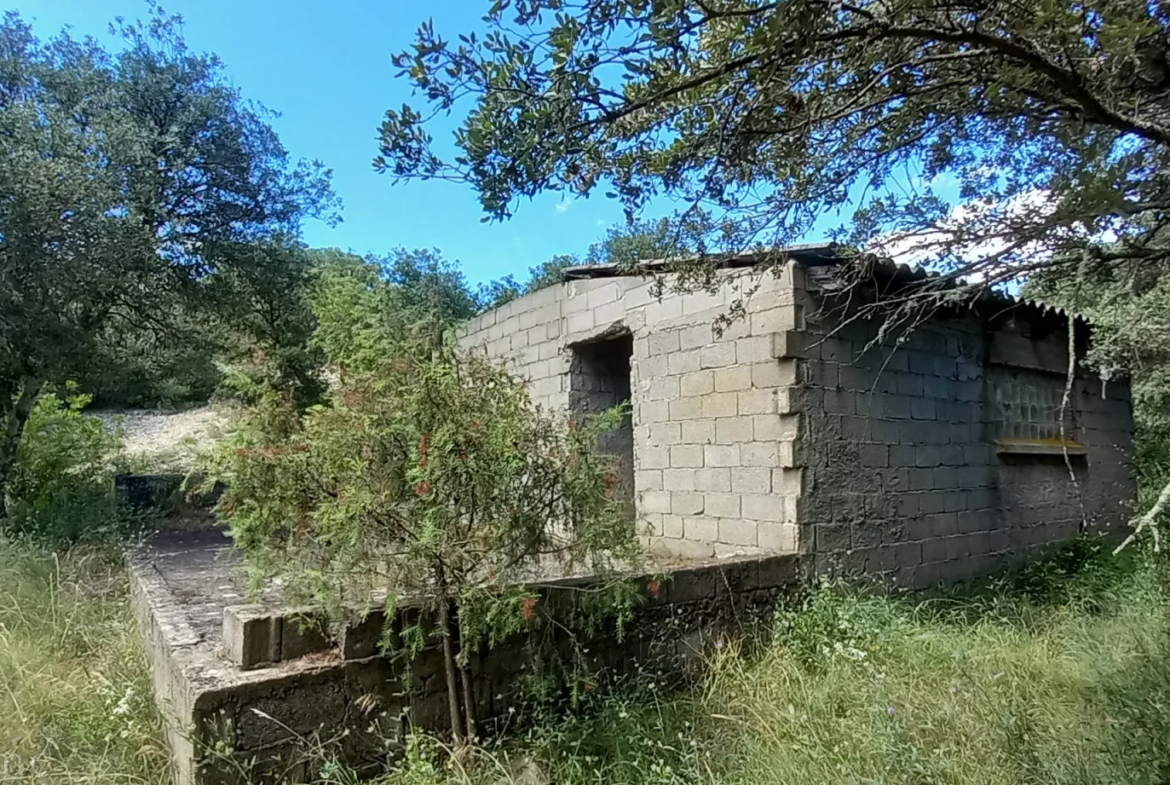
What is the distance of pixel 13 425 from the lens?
8.91 meters

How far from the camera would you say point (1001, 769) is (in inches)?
119

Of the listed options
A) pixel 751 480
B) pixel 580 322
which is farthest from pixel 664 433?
pixel 580 322

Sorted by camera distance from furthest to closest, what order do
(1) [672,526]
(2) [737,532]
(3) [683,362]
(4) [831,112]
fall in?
(1) [672,526], (3) [683,362], (2) [737,532], (4) [831,112]

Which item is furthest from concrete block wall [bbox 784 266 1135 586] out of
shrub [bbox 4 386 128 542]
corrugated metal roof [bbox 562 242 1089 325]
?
shrub [bbox 4 386 128 542]

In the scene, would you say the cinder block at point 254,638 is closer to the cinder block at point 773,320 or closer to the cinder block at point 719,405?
the cinder block at point 719,405

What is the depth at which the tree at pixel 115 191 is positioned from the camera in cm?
727

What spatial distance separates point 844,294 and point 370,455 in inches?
150

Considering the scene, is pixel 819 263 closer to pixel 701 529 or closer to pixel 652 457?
pixel 652 457

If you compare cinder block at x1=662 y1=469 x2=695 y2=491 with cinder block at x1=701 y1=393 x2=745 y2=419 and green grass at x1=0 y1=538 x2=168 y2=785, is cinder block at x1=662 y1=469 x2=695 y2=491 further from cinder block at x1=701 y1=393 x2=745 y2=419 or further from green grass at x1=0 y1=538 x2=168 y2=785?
green grass at x1=0 y1=538 x2=168 y2=785

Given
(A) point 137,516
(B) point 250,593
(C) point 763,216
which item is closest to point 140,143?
(A) point 137,516

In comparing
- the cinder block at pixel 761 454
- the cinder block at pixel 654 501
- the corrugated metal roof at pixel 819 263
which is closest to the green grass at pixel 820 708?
the cinder block at pixel 761 454

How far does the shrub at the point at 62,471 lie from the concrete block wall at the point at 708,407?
20.1 feet

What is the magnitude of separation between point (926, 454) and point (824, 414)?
146cm

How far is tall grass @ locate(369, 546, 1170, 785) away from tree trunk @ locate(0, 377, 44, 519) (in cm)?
815
